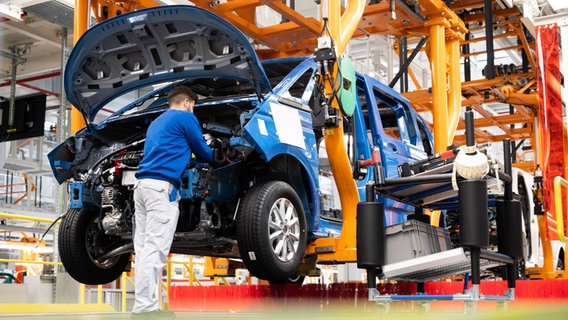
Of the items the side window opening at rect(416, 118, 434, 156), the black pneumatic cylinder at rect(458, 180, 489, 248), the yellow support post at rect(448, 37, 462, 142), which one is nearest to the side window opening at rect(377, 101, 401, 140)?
the side window opening at rect(416, 118, 434, 156)

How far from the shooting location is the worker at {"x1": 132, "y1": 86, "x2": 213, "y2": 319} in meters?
4.34

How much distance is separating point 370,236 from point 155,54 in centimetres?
225

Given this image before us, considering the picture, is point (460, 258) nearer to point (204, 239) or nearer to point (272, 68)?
point (204, 239)

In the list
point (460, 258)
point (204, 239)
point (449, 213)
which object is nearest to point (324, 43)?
point (204, 239)

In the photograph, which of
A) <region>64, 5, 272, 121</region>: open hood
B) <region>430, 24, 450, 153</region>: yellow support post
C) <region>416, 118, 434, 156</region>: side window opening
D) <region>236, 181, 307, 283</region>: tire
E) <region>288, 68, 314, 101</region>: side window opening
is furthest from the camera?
<region>430, 24, 450, 153</region>: yellow support post

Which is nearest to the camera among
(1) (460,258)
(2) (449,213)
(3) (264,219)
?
(1) (460,258)

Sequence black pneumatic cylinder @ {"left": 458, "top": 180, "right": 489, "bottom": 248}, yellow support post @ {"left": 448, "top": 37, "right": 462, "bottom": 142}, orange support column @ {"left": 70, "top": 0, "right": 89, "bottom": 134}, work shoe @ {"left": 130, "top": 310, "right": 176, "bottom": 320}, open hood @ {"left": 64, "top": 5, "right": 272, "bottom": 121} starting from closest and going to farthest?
black pneumatic cylinder @ {"left": 458, "top": 180, "right": 489, "bottom": 248}
work shoe @ {"left": 130, "top": 310, "right": 176, "bottom": 320}
open hood @ {"left": 64, "top": 5, "right": 272, "bottom": 121}
orange support column @ {"left": 70, "top": 0, "right": 89, "bottom": 134}
yellow support post @ {"left": 448, "top": 37, "right": 462, "bottom": 142}

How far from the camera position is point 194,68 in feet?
17.1

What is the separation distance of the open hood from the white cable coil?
5.44ft

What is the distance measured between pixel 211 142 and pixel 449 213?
4.45 meters

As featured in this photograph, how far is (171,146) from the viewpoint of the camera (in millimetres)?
4609

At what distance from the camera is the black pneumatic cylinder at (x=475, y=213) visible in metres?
3.85

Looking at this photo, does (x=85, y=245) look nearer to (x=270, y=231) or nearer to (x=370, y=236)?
(x=270, y=231)

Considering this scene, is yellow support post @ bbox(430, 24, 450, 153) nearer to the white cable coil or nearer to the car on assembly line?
the car on assembly line
